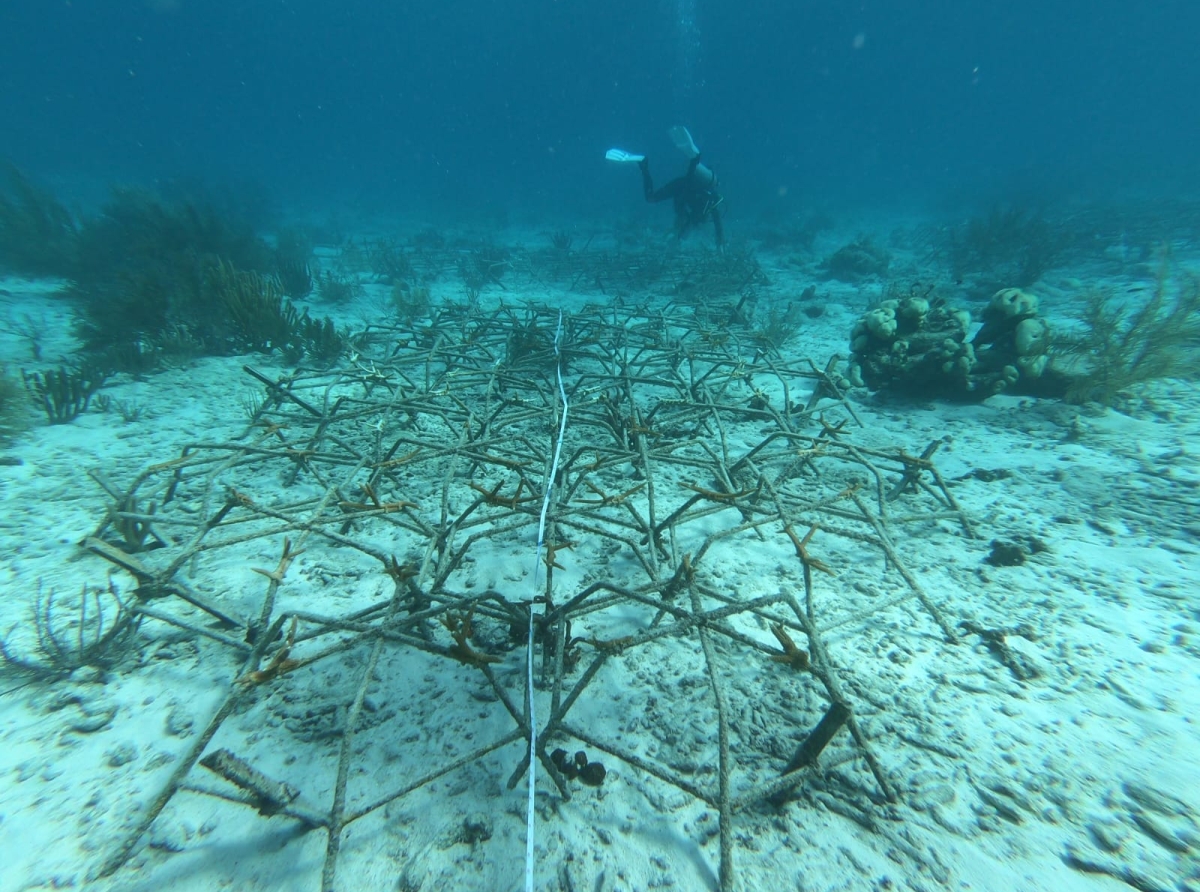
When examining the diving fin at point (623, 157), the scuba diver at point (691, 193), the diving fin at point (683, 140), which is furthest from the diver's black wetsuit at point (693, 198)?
the diving fin at point (683, 140)

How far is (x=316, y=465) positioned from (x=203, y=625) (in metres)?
Answer: 1.94

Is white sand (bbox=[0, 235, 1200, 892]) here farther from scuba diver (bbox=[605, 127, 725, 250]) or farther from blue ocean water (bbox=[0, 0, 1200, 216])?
blue ocean water (bbox=[0, 0, 1200, 216])

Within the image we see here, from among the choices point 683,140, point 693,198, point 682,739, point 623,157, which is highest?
point 683,140

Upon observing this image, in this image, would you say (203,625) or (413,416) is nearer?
(203,625)

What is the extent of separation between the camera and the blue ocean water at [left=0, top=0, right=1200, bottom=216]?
211ft

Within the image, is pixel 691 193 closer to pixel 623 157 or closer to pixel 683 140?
pixel 623 157

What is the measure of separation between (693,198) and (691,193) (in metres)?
0.15

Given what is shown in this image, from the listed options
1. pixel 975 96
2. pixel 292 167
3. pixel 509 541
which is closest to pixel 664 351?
pixel 509 541

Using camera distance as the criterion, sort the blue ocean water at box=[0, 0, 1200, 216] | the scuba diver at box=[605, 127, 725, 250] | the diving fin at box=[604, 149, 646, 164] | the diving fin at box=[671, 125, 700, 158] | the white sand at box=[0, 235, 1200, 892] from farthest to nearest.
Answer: the blue ocean water at box=[0, 0, 1200, 216], the diving fin at box=[671, 125, 700, 158], the diving fin at box=[604, 149, 646, 164], the scuba diver at box=[605, 127, 725, 250], the white sand at box=[0, 235, 1200, 892]

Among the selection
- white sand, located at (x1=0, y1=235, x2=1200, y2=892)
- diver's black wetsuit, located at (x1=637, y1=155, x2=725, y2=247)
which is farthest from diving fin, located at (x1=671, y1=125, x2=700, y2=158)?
white sand, located at (x1=0, y1=235, x2=1200, y2=892)

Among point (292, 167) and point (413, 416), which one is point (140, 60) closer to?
point (292, 167)

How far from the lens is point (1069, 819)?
1802 mm

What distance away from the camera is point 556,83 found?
10438cm

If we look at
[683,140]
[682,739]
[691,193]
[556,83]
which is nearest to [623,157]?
[683,140]
